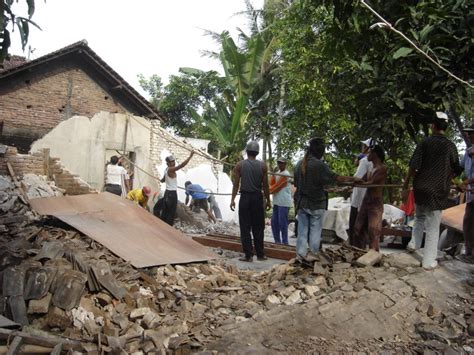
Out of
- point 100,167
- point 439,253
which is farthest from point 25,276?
point 100,167

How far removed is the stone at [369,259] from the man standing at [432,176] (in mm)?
538

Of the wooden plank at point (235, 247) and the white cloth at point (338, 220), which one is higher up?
the white cloth at point (338, 220)

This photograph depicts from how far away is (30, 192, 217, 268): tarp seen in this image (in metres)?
5.76

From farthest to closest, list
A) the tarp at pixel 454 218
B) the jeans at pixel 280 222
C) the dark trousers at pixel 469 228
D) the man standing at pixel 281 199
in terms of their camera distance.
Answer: the jeans at pixel 280 222 < the man standing at pixel 281 199 < the tarp at pixel 454 218 < the dark trousers at pixel 469 228

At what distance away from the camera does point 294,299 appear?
15.4 feet

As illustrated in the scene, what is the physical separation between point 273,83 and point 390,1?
15271mm

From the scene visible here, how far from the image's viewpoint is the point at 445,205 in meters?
5.37

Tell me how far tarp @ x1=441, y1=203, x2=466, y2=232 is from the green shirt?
2.11 m

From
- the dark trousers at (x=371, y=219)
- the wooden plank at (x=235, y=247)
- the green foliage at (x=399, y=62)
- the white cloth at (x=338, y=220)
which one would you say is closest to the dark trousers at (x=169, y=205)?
the wooden plank at (x=235, y=247)

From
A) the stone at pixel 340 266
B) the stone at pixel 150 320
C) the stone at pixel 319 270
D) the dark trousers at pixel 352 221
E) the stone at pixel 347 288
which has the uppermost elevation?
the dark trousers at pixel 352 221

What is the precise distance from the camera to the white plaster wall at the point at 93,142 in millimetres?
14367

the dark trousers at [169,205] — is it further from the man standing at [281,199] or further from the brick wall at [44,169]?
the brick wall at [44,169]

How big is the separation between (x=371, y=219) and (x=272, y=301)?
6.86 feet

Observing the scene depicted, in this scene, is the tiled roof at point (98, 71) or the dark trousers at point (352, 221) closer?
the dark trousers at point (352, 221)
